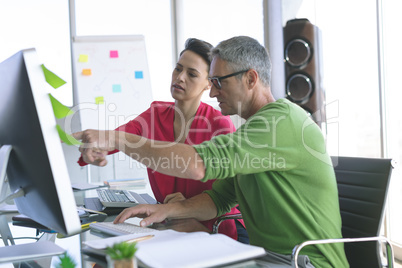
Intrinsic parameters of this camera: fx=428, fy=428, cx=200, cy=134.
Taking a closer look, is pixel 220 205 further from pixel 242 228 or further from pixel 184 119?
pixel 184 119

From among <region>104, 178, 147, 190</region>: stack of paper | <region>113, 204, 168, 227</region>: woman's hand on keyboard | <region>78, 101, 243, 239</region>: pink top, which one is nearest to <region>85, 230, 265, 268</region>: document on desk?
<region>113, 204, 168, 227</region>: woman's hand on keyboard

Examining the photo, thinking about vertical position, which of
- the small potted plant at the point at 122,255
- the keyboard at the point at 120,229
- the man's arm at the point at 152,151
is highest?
the man's arm at the point at 152,151

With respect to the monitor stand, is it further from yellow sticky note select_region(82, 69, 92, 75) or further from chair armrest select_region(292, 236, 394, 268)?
yellow sticky note select_region(82, 69, 92, 75)

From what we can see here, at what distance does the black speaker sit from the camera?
3.54 metres

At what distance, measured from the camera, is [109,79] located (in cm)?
429

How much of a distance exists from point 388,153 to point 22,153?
2.89 m

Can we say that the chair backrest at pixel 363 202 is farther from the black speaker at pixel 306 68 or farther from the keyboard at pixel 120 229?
the black speaker at pixel 306 68

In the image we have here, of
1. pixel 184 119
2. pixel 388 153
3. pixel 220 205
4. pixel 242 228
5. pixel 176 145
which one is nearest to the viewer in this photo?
pixel 176 145

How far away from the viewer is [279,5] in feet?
14.3

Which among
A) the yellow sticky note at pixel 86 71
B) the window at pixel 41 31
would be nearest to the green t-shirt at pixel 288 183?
the yellow sticky note at pixel 86 71

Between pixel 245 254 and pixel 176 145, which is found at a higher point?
pixel 176 145

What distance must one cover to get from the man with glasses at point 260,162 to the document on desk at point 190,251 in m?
0.25

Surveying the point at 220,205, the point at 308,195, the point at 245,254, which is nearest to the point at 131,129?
the point at 220,205

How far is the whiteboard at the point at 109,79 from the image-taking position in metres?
4.25
